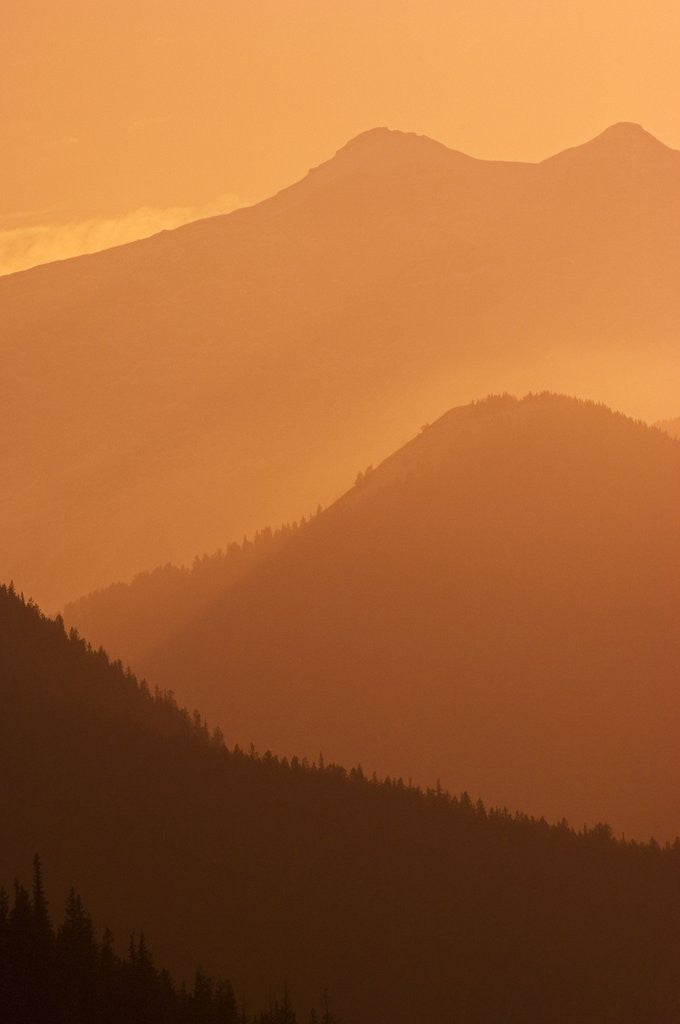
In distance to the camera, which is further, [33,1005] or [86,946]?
[86,946]

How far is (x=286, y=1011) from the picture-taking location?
14962 cm

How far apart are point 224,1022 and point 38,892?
20.8 meters

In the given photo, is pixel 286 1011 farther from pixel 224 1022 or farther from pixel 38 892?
pixel 38 892

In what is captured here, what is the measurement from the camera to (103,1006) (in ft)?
479

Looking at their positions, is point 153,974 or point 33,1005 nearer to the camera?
point 33,1005

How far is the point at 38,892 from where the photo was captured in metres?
144

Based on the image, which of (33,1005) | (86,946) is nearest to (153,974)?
(86,946)

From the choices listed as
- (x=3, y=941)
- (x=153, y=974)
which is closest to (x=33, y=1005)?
(x=3, y=941)

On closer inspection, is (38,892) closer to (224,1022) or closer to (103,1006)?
(103,1006)

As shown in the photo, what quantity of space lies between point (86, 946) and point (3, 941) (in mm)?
9178

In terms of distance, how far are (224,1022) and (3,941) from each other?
20554 mm

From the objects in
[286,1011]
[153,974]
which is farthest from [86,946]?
[286,1011]

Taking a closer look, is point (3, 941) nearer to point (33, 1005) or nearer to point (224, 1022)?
point (33, 1005)

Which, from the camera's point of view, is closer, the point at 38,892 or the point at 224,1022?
the point at 38,892
